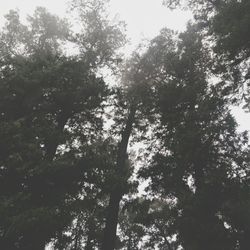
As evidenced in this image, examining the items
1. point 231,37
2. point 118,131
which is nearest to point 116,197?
point 118,131

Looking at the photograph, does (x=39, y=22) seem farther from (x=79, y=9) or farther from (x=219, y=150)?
(x=219, y=150)

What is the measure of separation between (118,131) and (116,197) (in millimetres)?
4761

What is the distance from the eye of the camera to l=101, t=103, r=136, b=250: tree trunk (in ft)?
55.0

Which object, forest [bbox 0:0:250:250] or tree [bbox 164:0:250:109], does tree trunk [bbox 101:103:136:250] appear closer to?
forest [bbox 0:0:250:250]

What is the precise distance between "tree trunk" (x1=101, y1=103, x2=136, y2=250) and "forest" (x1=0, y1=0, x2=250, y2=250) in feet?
0.20

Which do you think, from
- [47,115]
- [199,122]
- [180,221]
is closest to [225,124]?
[199,122]

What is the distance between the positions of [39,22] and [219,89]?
15.4m

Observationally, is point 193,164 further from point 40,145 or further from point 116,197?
point 40,145

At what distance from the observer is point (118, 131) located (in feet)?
70.5

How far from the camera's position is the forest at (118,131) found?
1330 cm

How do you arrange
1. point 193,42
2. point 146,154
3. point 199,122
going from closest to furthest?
1. point 199,122
2. point 193,42
3. point 146,154

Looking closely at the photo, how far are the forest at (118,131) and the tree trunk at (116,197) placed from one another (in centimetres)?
6

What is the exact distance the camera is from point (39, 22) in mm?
24906

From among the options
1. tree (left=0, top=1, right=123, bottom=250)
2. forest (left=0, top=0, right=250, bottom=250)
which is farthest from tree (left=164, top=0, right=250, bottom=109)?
tree (left=0, top=1, right=123, bottom=250)
